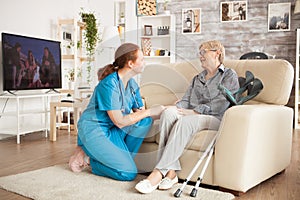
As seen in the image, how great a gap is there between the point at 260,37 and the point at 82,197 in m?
4.41

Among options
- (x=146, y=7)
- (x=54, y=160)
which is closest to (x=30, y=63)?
(x=54, y=160)

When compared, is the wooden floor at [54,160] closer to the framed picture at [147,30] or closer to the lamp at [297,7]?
the lamp at [297,7]

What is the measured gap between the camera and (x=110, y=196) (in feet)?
7.02

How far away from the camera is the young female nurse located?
7.88 feet

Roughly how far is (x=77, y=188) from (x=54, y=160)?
3.06ft

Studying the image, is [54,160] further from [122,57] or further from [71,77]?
[71,77]

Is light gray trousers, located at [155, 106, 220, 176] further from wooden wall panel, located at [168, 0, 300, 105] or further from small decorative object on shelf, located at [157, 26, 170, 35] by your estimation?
small decorative object on shelf, located at [157, 26, 170, 35]

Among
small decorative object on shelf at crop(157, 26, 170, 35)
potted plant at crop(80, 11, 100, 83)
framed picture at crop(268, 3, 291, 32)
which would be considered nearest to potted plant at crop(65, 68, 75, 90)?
potted plant at crop(80, 11, 100, 83)

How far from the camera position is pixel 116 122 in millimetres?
2402

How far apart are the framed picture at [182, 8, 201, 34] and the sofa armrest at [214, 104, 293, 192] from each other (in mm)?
3920

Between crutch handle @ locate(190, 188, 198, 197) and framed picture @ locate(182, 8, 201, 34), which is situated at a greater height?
framed picture @ locate(182, 8, 201, 34)

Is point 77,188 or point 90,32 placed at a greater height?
point 90,32

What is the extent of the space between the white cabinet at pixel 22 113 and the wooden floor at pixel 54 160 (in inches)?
4.5

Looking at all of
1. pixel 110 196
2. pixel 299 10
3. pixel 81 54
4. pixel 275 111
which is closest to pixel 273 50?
pixel 299 10
